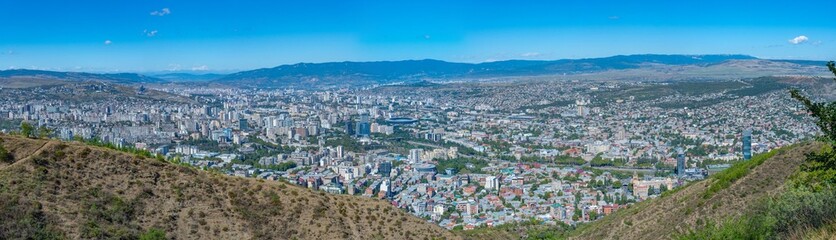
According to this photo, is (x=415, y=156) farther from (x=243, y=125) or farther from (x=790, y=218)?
(x=790, y=218)

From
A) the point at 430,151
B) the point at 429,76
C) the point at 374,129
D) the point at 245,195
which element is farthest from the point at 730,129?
the point at 429,76

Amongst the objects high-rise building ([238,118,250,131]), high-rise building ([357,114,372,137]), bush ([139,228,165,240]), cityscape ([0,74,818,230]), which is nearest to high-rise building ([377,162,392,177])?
cityscape ([0,74,818,230])

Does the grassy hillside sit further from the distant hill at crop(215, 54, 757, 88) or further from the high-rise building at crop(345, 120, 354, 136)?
the distant hill at crop(215, 54, 757, 88)

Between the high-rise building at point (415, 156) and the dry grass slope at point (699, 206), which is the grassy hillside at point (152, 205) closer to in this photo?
the dry grass slope at point (699, 206)

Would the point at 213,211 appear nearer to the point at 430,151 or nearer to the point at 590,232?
the point at 590,232

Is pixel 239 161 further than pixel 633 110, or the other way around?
pixel 633 110
